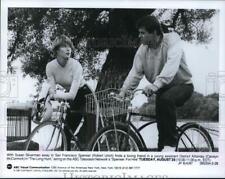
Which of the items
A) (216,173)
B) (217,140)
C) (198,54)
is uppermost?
(198,54)

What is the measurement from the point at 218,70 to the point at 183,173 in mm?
963

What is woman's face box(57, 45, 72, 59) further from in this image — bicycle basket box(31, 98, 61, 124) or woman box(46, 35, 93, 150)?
bicycle basket box(31, 98, 61, 124)

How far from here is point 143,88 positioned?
438 centimetres

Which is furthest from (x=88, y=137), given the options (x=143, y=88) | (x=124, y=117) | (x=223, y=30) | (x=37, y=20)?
(x=223, y=30)

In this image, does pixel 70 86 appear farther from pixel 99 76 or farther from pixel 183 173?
pixel 183 173

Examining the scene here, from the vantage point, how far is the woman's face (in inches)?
173

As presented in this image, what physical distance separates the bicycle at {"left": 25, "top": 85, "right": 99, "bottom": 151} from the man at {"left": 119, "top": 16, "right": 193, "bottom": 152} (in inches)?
20.1

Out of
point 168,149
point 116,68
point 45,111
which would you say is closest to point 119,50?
point 116,68

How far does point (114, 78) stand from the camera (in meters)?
4.37

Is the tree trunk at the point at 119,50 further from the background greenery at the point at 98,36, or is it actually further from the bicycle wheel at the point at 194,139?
the bicycle wheel at the point at 194,139

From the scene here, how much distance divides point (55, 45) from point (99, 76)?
1.57ft

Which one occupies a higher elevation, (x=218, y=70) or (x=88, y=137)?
(x=218, y=70)

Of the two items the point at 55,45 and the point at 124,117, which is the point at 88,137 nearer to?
the point at 124,117

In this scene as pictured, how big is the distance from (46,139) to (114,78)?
2.67 feet
